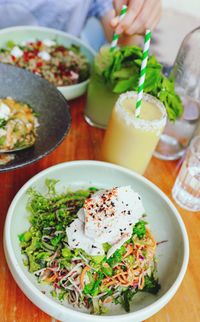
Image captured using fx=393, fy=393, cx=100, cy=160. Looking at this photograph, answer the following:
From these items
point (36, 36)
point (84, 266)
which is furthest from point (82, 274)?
point (36, 36)

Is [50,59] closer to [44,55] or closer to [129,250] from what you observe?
[44,55]

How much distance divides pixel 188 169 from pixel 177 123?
0.30 metres

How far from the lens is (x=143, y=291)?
109 centimetres

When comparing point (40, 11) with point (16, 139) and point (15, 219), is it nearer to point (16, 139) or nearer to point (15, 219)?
point (16, 139)

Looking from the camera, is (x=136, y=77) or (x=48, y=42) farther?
→ (x=48, y=42)

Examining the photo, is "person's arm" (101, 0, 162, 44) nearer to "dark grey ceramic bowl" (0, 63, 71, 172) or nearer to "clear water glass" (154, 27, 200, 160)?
"clear water glass" (154, 27, 200, 160)

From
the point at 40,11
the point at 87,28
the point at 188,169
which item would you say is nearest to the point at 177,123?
the point at 188,169

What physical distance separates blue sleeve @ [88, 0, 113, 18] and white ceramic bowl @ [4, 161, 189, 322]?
4.68 ft

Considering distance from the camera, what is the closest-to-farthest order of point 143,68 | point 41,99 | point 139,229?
1. point 139,229
2. point 143,68
3. point 41,99

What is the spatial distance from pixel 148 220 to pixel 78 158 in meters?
0.38

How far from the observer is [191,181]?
56.8 inches

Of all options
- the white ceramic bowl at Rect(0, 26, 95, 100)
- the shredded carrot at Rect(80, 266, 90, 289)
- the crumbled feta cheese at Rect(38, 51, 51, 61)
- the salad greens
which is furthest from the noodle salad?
the white ceramic bowl at Rect(0, 26, 95, 100)

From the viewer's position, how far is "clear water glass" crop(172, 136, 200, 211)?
4.70 ft

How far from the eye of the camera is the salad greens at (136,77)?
144 centimetres
